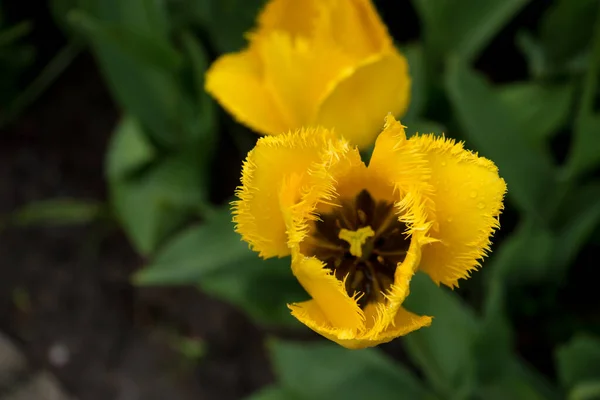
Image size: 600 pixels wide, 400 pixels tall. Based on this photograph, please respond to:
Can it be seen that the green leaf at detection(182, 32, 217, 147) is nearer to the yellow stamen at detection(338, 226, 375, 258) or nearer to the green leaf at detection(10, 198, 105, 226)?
the green leaf at detection(10, 198, 105, 226)

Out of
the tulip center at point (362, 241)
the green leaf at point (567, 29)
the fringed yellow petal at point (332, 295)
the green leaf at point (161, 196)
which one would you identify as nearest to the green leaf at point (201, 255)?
the green leaf at point (161, 196)

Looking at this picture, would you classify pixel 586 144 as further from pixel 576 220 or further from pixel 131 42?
pixel 131 42

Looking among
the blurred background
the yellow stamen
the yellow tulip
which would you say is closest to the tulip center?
the yellow stamen

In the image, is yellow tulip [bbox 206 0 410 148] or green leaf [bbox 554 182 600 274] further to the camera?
green leaf [bbox 554 182 600 274]

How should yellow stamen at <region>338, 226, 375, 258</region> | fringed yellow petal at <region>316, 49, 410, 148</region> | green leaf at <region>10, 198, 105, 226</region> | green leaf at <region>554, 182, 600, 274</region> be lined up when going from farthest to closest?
green leaf at <region>10, 198, 105, 226</region>
green leaf at <region>554, 182, 600, 274</region>
fringed yellow petal at <region>316, 49, 410, 148</region>
yellow stamen at <region>338, 226, 375, 258</region>

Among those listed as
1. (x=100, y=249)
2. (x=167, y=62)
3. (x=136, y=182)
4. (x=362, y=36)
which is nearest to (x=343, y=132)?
(x=362, y=36)

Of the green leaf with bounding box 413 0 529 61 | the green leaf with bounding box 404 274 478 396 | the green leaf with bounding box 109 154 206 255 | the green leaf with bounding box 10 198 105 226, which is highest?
the green leaf with bounding box 413 0 529 61

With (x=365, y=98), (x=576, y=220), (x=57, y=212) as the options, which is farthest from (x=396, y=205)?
(x=57, y=212)
